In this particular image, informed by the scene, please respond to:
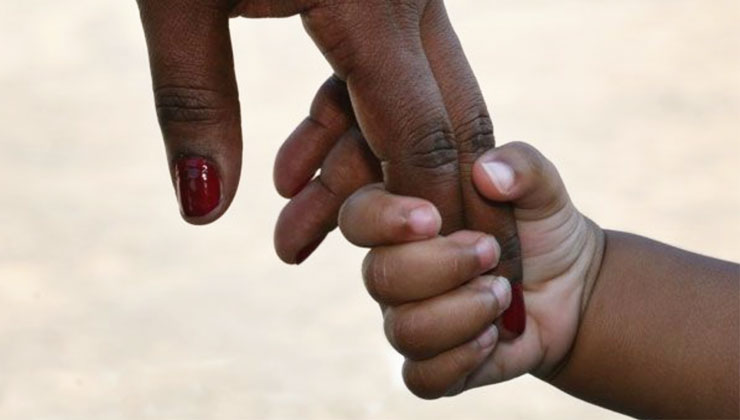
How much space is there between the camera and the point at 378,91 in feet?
3.93

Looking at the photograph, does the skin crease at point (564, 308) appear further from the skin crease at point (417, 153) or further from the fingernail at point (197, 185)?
the fingernail at point (197, 185)

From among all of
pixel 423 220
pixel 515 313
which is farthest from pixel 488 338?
pixel 423 220

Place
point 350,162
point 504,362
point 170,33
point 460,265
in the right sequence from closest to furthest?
1. point 170,33
2. point 460,265
3. point 504,362
4. point 350,162

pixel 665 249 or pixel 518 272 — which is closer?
pixel 518 272

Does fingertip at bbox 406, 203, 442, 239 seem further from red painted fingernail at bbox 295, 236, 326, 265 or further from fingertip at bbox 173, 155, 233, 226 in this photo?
red painted fingernail at bbox 295, 236, 326, 265

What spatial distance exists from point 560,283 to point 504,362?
0.37 ft

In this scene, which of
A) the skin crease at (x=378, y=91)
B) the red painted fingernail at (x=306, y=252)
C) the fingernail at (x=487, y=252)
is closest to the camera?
the skin crease at (x=378, y=91)

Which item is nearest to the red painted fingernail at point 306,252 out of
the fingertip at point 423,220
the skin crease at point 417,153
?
the skin crease at point 417,153

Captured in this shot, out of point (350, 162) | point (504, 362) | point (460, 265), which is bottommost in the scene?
point (504, 362)

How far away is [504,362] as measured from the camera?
137cm

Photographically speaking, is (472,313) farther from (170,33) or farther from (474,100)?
(170,33)

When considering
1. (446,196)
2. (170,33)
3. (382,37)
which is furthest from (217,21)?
(446,196)

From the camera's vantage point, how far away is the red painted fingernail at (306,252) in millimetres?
1494

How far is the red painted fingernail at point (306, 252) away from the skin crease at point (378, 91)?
267mm
